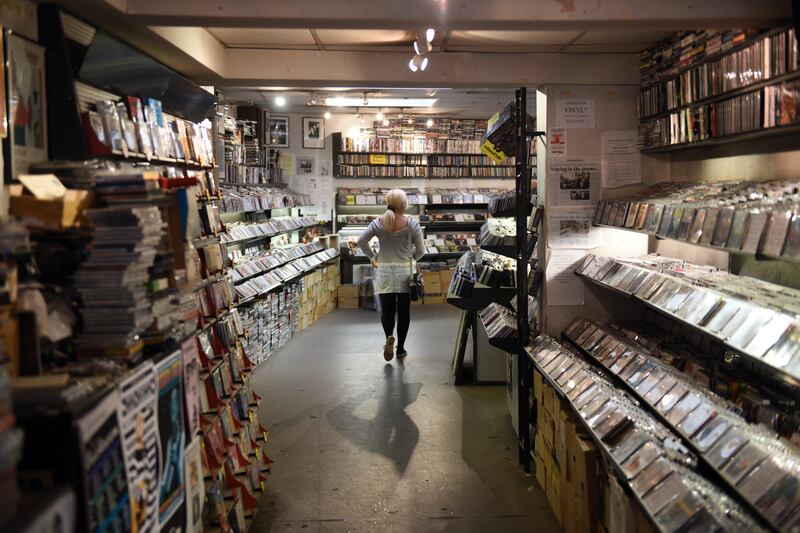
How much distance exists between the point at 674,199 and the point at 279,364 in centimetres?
477

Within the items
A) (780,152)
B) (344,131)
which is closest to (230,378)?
(780,152)

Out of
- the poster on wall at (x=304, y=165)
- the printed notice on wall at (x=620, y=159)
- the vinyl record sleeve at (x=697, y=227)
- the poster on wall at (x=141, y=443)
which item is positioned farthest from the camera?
the poster on wall at (x=304, y=165)

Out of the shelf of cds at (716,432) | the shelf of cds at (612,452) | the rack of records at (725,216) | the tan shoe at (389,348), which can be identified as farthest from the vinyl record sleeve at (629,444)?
the tan shoe at (389,348)

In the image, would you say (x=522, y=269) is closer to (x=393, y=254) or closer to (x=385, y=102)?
(x=393, y=254)

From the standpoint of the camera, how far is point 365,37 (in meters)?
4.22

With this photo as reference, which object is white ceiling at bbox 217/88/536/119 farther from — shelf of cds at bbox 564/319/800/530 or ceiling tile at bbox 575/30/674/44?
shelf of cds at bbox 564/319/800/530

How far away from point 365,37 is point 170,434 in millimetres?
2952

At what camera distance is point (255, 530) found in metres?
3.60

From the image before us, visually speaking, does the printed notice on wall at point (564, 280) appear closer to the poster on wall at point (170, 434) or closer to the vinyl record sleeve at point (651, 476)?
the vinyl record sleeve at point (651, 476)

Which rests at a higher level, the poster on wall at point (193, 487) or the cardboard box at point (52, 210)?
the cardboard box at point (52, 210)

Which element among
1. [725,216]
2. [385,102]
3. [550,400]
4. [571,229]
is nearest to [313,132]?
[385,102]

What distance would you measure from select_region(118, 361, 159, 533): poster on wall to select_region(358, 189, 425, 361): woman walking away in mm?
4676

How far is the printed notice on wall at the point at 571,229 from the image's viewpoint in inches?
181

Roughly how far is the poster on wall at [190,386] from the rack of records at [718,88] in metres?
2.62
